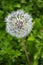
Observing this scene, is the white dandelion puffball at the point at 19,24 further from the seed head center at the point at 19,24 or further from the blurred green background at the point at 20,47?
the blurred green background at the point at 20,47

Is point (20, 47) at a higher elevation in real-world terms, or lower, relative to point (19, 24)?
lower

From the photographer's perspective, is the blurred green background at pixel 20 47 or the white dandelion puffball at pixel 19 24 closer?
the white dandelion puffball at pixel 19 24

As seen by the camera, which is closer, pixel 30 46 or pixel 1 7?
pixel 30 46

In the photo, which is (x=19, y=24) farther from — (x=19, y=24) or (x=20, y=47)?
(x=20, y=47)

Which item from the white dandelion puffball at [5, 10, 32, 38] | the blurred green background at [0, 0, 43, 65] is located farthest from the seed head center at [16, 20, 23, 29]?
the blurred green background at [0, 0, 43, 65]

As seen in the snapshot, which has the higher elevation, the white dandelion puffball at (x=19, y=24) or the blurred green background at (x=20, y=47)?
the white dandelion puffball at (x=19, y=24)

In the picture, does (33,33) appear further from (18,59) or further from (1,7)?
(1,7)

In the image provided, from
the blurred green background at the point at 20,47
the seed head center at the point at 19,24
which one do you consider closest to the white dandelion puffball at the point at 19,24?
the seed head center at the point at 19,24

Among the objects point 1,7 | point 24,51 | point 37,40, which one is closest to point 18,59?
point 24,51

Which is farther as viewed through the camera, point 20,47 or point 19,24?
point 20,47

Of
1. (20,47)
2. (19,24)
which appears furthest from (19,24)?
(20,47)

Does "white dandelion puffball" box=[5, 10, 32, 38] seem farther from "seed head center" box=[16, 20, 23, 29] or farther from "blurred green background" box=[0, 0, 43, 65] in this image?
"blurred green background" box=[0, 0, 43, 65]
